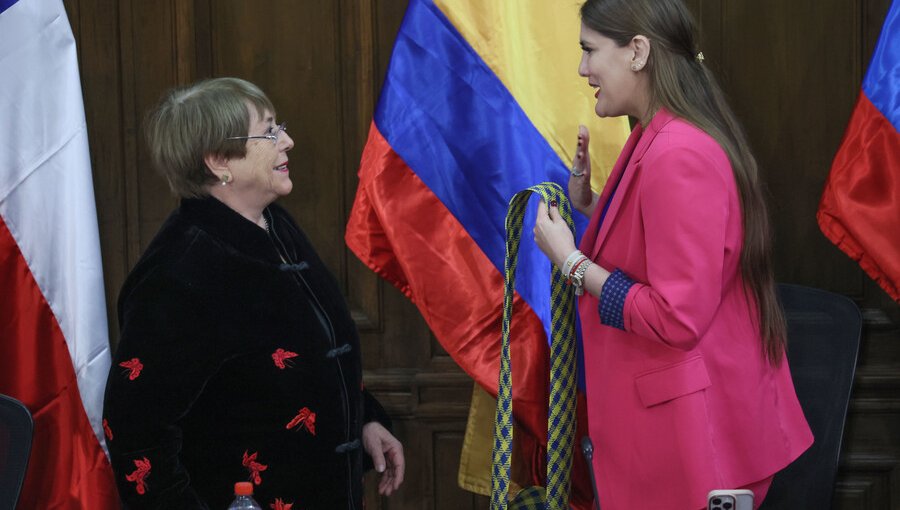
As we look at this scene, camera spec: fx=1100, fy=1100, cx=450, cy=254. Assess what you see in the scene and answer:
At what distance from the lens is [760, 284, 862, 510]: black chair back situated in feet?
8.69

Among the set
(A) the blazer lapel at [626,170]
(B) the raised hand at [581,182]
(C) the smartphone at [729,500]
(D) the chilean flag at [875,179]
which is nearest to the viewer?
(C) the smartphone at [729,500]

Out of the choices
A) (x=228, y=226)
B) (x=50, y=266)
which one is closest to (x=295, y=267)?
(x=228, y=226)

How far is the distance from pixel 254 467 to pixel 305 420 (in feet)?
0.41

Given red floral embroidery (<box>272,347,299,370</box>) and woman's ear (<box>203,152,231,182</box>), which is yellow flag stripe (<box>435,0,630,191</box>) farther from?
red floral embroidery (<box>272,347,299,370</box>)

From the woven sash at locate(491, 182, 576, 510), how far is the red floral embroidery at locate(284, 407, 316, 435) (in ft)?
1.24

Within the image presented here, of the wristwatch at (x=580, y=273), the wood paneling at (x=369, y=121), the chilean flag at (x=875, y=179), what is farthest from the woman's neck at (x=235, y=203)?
the chilean flag at (x=875, y=179)

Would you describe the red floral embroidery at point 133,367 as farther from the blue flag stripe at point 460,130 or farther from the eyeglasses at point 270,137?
the blue flag stripe at point 460,130

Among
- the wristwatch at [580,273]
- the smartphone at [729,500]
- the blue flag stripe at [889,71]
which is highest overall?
the blue flag stripe at [889,71]

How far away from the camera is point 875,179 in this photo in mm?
2500

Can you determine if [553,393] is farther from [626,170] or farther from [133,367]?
[133,367]

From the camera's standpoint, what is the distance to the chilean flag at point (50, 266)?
2486 millimetres

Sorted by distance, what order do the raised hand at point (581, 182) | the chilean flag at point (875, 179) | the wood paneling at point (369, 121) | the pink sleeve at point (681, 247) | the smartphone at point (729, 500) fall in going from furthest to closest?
the wood paneling at point (369, 121) < the chilean flag at point (875, 179) < the raised hand at point (581, 182) < the pink sleeve at point (681, 247) < the smartphone at point (729, 500)

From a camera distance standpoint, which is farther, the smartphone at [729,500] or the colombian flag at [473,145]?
the colombian flag at [473,145]

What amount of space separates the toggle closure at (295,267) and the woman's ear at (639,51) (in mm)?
735
